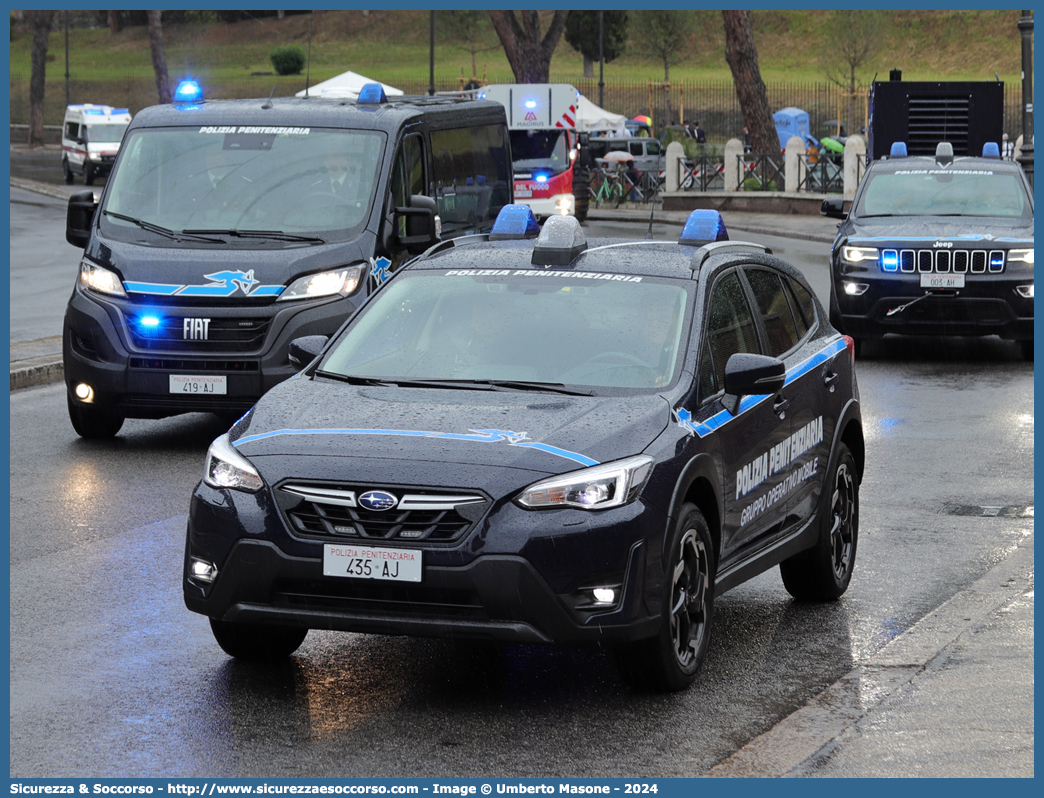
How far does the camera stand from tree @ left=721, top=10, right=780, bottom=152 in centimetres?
4362

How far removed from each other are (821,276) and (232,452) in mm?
18755

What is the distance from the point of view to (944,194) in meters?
17.0

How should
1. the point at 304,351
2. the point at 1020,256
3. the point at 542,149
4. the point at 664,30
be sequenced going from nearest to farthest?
the point at 304,351 < the point at 1020,256 < the point at 542,149 < the point at 664,30

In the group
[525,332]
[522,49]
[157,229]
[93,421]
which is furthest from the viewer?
[522,49]

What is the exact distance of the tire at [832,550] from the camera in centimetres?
734

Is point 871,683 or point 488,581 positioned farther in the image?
point 871,683

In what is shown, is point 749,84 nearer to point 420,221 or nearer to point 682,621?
point 420,221

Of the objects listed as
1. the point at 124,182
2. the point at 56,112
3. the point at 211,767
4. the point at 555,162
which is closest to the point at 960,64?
the point at 56,112

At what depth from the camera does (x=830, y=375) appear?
7.55 metres

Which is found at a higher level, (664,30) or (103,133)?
(664,30)

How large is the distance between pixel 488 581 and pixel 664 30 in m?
88.1

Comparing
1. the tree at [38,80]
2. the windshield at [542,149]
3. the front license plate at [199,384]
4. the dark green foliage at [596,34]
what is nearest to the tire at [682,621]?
the front license plate at [199,384]

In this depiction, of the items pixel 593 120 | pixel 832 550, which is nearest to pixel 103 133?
pixel 593 120

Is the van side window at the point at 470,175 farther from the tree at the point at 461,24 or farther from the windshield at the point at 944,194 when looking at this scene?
the tree at the point at 461,24
